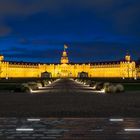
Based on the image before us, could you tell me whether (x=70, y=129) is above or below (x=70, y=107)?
below

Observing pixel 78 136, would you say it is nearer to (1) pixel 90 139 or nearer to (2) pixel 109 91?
(1) pixel 90 139

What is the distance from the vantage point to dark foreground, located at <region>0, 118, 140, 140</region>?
10703 mm

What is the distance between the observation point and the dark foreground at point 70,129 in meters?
10.7

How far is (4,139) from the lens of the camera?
10.4 m

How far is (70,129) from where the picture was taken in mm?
12203

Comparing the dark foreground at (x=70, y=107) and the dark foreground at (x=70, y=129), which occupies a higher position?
the dark foreground at (x=70, y=107)

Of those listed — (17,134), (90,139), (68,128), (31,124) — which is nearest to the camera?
(90,139)

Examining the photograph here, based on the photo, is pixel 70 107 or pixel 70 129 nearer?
pixel 70 129

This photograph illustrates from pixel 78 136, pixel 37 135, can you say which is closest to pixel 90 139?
pixel 78 136

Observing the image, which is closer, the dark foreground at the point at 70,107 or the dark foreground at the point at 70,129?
the dark foreground at the point at 70,129

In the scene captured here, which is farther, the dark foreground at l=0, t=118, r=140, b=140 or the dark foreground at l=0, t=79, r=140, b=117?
the dark foreground at l=0, t=79, r=140, b=117

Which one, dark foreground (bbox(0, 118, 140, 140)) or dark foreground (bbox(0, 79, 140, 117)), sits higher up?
dark foreground (bbox(0, 79, 140, 117))

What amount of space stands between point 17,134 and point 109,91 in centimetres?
2937

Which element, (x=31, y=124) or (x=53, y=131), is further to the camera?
(x=31, y=124)
